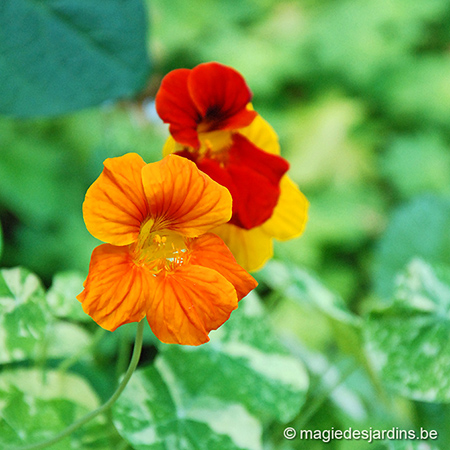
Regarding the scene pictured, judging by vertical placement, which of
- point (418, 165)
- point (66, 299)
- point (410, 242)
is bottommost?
point (418, 165)

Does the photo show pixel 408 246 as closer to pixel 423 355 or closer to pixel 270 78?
pixel 423 355

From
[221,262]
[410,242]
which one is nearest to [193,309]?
[221,262]

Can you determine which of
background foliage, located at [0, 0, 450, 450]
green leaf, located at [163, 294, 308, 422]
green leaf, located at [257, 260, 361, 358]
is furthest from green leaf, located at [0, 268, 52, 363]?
green leaf, located at [257, 260, 361, 358]

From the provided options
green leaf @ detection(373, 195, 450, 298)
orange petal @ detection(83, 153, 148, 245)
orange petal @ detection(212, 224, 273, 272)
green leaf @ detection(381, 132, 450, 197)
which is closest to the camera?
orange petal @ detection(83, 153, 148, 245)

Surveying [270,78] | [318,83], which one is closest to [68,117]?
[270,78]

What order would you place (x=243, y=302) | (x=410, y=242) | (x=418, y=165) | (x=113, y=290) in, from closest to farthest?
(x=113, y=290) → (x=243, y=302) → (x=410, y=242) → (x=418, y=165)

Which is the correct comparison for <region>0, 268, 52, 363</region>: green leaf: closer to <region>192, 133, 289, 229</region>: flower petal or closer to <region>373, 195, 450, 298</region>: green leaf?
<region>192, 133, 289, 229</region>: flower petal

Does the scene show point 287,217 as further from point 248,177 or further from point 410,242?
point 410,242
